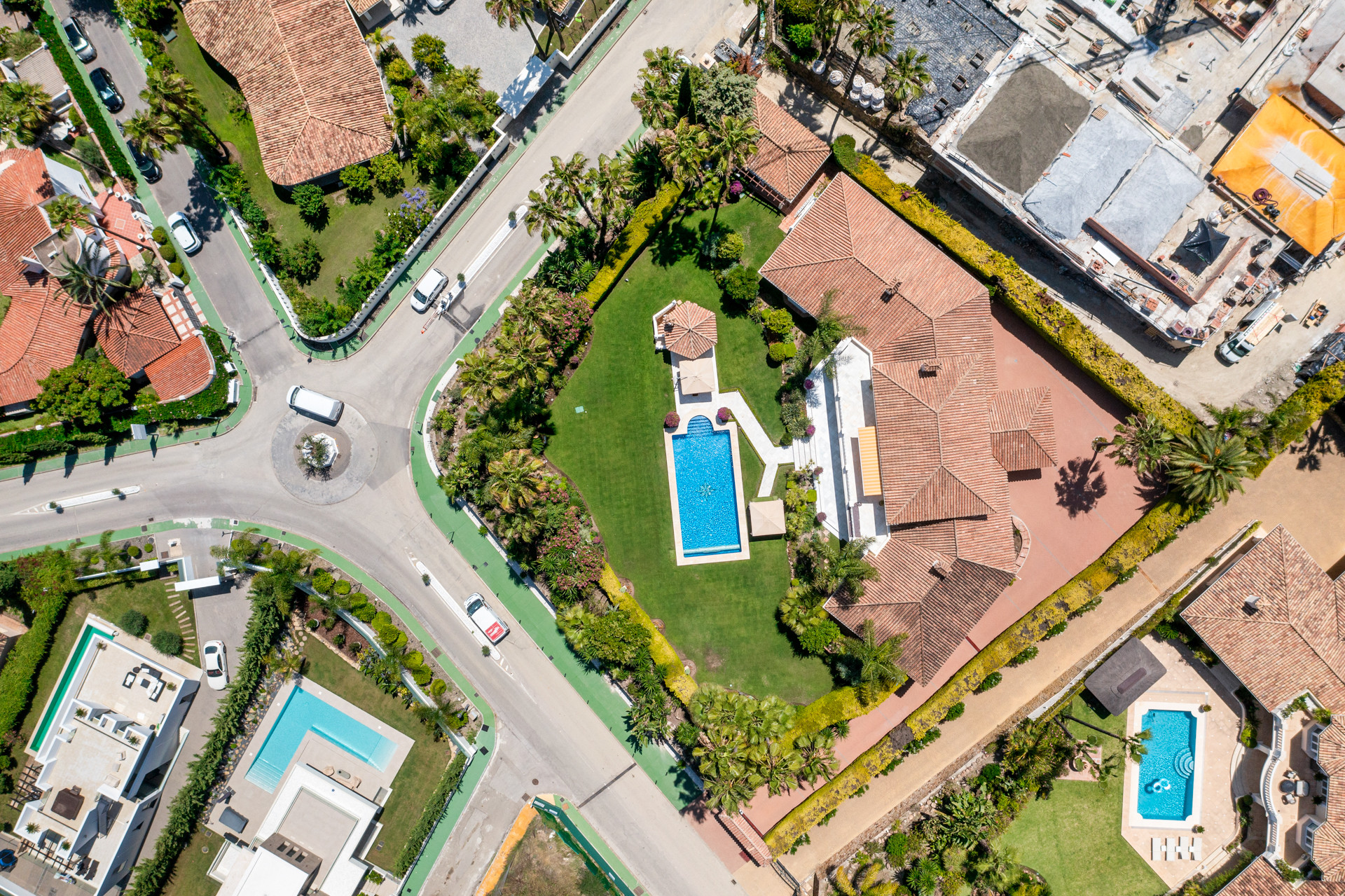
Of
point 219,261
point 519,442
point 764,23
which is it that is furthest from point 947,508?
point 219,261

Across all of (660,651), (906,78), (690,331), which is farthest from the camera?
(660,651)

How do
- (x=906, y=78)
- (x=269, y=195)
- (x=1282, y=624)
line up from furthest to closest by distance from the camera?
(x=269, y=195)
(x=1282, y=624)
(x=906, y=78)

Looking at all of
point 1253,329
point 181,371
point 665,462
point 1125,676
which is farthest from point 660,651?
point 1253,329

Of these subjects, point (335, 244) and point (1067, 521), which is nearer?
point (1067, 521)

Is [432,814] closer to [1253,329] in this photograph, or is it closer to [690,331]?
[690,331]

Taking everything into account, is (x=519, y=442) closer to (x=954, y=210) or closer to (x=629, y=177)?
(x=629, y=177)

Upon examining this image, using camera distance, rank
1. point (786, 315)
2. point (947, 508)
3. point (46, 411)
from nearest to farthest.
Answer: point (947, 508), point (786, 315), point (46, 411)

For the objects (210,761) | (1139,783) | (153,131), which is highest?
(1139,783)
